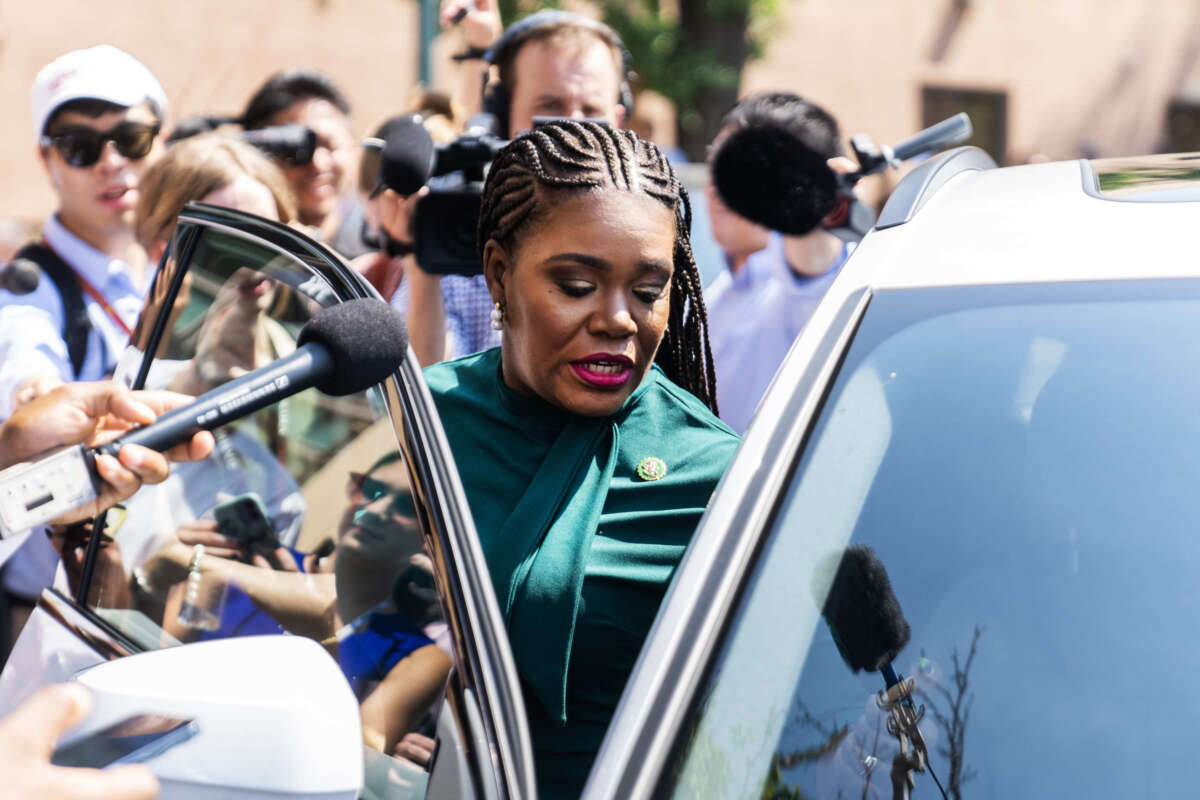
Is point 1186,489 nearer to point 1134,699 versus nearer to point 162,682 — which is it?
point 1134,699

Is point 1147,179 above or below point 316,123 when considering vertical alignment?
above

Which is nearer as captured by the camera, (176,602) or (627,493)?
(627,493)

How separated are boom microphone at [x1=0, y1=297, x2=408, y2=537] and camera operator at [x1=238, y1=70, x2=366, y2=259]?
2.55m

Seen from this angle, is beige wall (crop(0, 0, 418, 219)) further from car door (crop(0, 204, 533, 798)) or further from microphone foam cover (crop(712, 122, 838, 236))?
car door (crop(0, 204, 533, 798))

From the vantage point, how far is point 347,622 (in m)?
1.66

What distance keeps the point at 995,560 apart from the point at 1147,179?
0.69m

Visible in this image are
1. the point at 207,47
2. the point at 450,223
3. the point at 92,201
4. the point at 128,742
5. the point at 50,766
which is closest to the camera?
the point at 50,766

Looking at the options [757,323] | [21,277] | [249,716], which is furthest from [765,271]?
[249,716]

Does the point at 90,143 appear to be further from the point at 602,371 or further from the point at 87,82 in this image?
the point at 602,371

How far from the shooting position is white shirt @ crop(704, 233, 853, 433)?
3072 mm

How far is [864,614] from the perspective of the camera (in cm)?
141

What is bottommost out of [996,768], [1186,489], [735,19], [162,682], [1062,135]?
[1062,135]

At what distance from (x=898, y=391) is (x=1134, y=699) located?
43 centimetres

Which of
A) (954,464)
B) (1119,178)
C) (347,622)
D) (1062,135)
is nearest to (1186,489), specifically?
(954,464)
